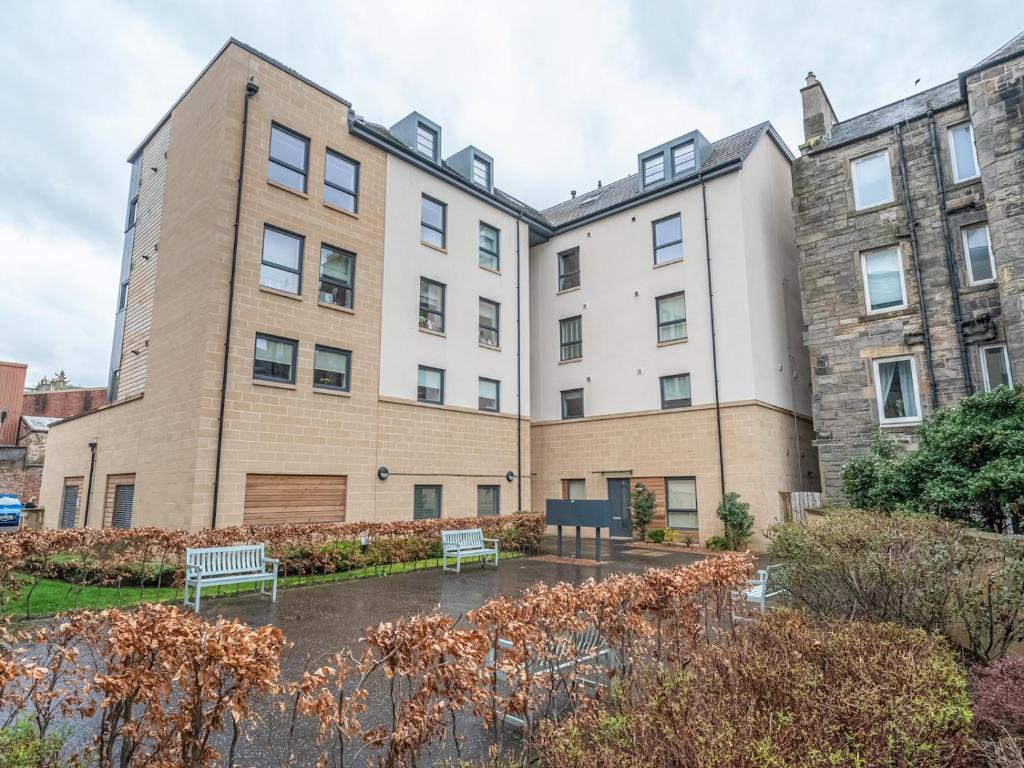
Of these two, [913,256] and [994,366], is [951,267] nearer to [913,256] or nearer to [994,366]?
[913,256]

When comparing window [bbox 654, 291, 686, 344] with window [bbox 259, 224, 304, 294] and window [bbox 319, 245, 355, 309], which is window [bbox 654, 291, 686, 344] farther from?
window [bbox 259, 224, 304, 294]

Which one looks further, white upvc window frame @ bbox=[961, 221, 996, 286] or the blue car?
the blue car

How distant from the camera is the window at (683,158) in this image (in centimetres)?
2025

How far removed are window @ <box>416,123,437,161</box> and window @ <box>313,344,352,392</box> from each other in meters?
8.37

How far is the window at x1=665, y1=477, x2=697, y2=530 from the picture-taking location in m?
17.8

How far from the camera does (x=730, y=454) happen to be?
17.1 m

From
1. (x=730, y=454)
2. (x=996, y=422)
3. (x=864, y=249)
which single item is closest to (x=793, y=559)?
(x=996, y=422)

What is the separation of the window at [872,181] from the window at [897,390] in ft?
16.6

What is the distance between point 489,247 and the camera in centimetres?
2047

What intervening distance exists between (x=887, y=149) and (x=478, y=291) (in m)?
13.6

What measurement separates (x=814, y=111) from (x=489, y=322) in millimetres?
13745

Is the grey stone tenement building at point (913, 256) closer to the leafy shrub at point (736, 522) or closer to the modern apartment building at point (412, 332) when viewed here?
the modern apartment building at point (412, 332)

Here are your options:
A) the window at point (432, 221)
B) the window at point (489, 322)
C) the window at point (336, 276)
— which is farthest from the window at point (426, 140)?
the window at point (336, 276)

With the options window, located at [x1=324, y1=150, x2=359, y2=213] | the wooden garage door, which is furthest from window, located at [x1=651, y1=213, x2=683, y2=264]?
the wooden garage door
